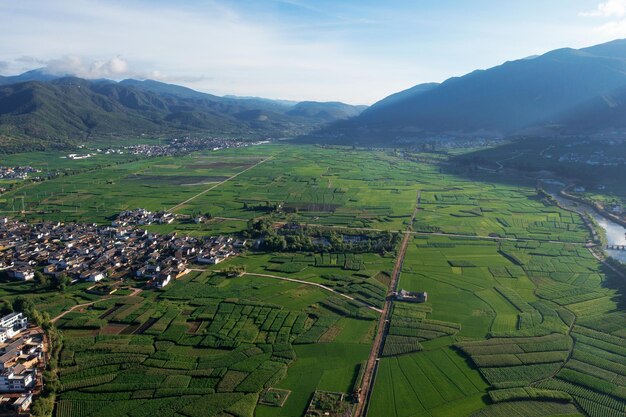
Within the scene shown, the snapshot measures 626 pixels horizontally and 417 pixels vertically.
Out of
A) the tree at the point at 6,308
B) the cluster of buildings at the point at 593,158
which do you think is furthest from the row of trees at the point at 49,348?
the cluster of buildings at the point at 593,158

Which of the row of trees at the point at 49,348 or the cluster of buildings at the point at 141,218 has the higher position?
the cluster of buildings at the point at 141,218

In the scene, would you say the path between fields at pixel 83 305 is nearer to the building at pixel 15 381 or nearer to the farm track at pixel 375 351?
the building at pixel 15 381

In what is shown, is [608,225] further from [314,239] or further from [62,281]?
[62,281]

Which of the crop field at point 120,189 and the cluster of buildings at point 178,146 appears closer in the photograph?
the crop field at point 120,189

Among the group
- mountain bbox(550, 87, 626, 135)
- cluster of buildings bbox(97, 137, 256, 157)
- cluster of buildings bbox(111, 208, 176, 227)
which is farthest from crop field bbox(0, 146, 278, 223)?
mountain bbox(550, 87, 626, 135)

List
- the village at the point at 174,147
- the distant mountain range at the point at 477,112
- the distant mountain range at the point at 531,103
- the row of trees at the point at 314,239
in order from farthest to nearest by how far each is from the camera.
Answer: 1. the distant mountain range at the point at 531,103
2. the distant mountain range at the point at 477,112
3. the village at the point at 174,147
4. the row of trees at the point at 314,239
